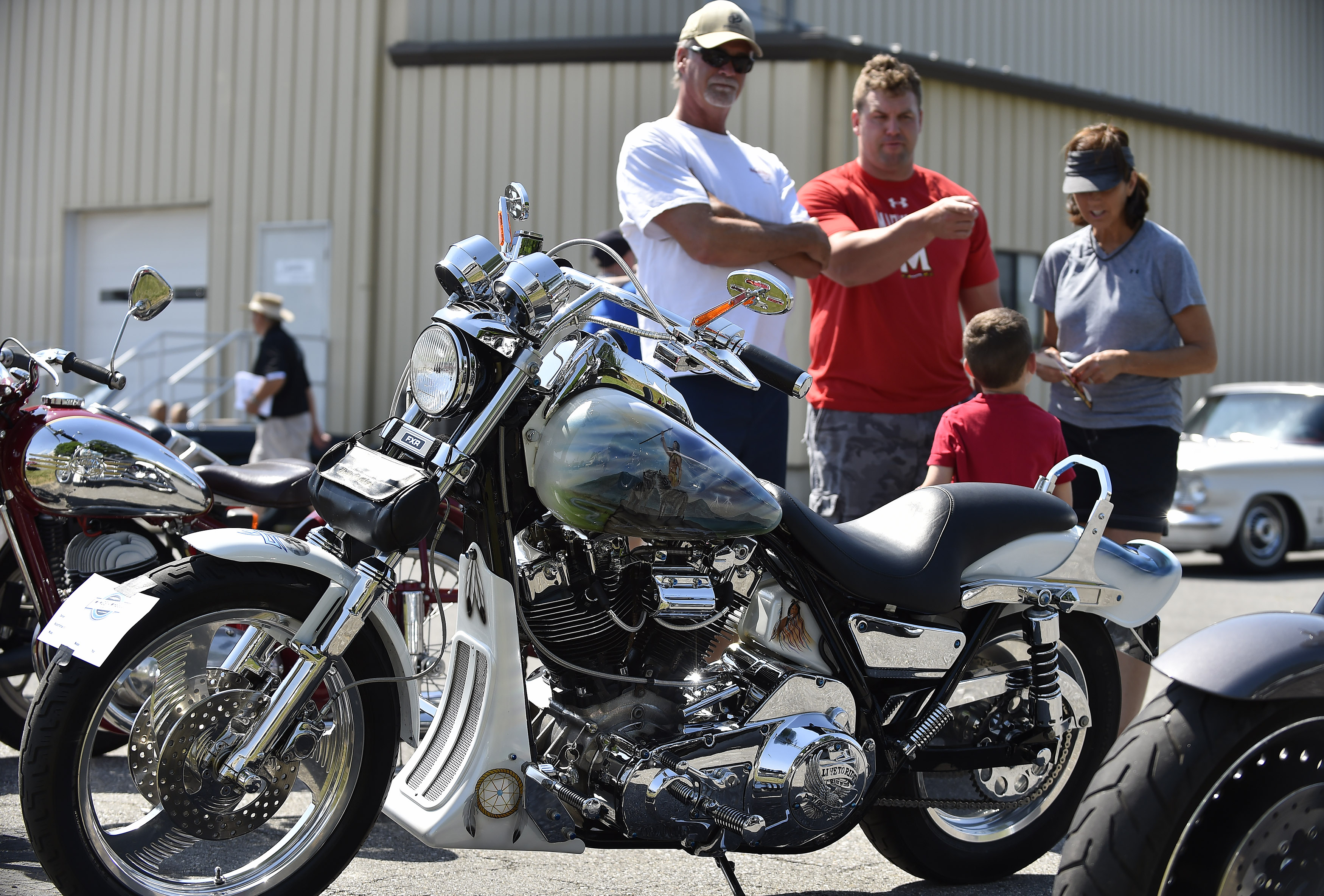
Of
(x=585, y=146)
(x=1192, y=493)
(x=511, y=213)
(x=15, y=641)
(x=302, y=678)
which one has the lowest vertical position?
(x=15, y=641)

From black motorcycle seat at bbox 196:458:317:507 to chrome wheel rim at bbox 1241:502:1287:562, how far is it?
8.05 metres

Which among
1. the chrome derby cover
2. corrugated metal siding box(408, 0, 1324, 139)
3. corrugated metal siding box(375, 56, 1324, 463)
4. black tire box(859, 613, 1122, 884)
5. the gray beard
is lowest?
black tire box(859, 613, 1122, 884)

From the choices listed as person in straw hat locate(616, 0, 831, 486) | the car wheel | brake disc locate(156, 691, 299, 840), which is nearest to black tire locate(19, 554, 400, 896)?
brake disc locate(156, 691, 299, 840)

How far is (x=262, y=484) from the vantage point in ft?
13.1

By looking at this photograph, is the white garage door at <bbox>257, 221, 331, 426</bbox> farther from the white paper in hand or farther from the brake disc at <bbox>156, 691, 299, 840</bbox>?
the brake disc at <bbox>156, 691, 299, 840</bbox>

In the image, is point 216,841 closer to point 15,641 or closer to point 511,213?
point 511,213

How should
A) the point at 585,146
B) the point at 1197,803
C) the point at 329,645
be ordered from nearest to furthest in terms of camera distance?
1. the point at 1197,803
2. the point at 329,645
3. the point at 585,146

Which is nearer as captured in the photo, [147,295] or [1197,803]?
[1197,803]

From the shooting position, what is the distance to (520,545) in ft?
9.05

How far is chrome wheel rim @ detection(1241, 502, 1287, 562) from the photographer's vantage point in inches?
392

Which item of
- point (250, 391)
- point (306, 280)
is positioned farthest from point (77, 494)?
point (306, 280)

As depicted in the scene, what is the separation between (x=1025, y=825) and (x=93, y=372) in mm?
2845

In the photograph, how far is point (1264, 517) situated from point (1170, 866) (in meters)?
9.04

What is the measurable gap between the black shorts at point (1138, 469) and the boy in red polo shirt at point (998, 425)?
298mm
